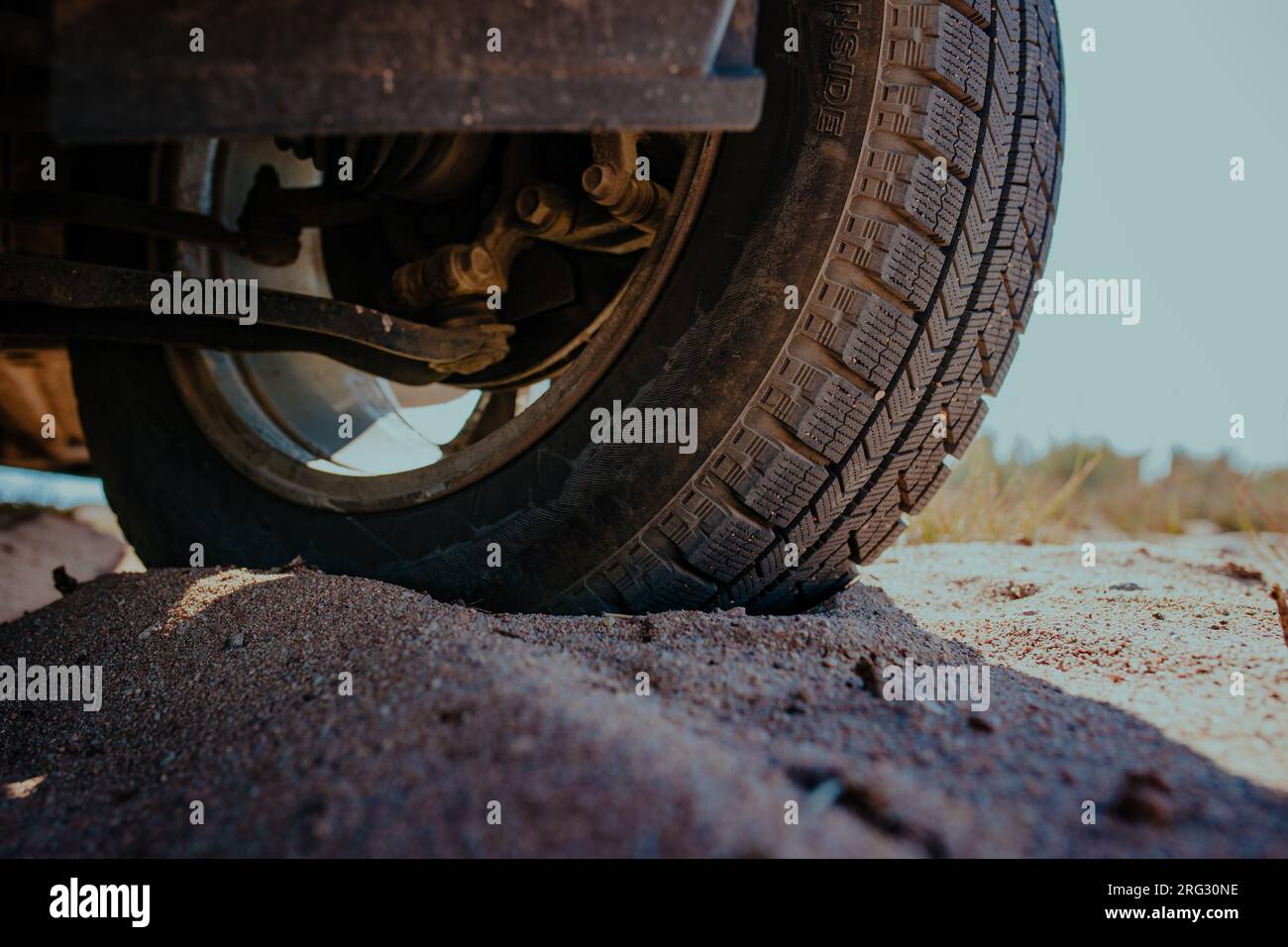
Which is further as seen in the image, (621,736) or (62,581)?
(62,581)

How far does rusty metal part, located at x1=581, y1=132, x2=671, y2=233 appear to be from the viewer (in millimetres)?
1478

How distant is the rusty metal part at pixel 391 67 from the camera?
763mm

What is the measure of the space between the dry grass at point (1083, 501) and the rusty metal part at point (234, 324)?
1.88 metres

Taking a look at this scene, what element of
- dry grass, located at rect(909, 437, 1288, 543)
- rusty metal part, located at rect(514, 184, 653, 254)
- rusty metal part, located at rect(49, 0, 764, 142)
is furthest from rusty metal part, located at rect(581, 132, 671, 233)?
dry grass, located at rect(909, 437, 1288, 543)

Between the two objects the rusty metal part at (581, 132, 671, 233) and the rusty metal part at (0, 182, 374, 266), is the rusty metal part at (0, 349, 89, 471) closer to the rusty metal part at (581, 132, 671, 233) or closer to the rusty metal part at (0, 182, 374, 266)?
the rusty metal part at (0, 182, 374, 266)

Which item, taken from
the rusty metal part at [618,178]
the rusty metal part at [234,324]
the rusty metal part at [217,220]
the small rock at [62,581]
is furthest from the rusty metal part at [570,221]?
the small rock at [62,581]

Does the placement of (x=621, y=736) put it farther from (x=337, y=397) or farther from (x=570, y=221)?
(x=337, y=397)

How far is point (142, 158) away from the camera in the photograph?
6.83 ft

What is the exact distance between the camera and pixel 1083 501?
5172 mm

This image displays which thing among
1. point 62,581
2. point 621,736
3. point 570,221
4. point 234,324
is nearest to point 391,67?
point 621,736

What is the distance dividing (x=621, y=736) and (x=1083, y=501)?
5089 mm

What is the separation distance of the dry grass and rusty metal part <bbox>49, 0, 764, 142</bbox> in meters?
1.92
